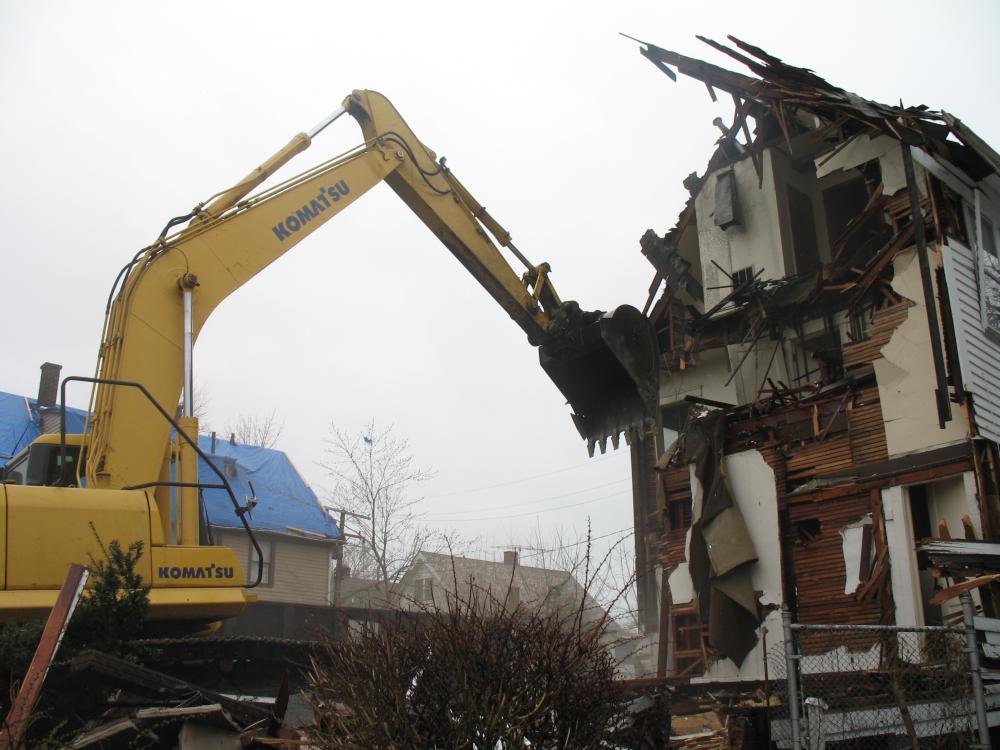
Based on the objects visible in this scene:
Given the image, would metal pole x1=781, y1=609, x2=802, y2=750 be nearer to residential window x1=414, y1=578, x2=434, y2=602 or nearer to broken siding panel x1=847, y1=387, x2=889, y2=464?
residential window x1=414, y1=578, x2=434, y2=602

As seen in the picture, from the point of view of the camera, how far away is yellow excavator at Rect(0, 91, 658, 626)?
7379 millimetres

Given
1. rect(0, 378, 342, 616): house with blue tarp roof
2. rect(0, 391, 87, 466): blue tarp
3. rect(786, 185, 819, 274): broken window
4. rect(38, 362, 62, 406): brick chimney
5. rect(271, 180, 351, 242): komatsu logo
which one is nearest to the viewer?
rect(271, 180, 351, 242): komatsu logo

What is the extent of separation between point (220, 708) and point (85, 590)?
1.44 metres

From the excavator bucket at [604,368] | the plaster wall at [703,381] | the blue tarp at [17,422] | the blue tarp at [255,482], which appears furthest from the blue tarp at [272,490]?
the excavator bucket at [604,368]

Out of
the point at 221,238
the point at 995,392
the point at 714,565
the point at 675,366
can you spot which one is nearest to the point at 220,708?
the point at 221,238

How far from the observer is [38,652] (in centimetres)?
628

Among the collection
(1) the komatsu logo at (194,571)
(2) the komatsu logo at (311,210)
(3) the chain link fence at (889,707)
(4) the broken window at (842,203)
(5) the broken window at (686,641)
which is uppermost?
(4) the broken window at (842,203)

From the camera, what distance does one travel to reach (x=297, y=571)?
27141 mm

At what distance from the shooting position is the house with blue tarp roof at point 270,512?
24438 mm

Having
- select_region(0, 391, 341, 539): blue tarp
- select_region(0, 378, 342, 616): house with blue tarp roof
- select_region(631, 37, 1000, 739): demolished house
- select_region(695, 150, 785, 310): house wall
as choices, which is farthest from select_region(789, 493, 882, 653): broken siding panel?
select_region(0, 378, 342, 616): house with blue tarp roof

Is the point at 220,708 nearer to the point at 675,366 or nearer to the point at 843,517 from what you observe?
the point at 843,517

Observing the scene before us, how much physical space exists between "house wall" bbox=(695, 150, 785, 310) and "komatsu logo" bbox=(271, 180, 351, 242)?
8.12 m

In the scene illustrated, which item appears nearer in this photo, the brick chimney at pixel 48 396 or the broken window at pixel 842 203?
the broken window at pixel 842 203

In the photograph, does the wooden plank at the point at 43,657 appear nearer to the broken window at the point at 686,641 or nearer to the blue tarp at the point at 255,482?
the broken window at the point at 686,641
